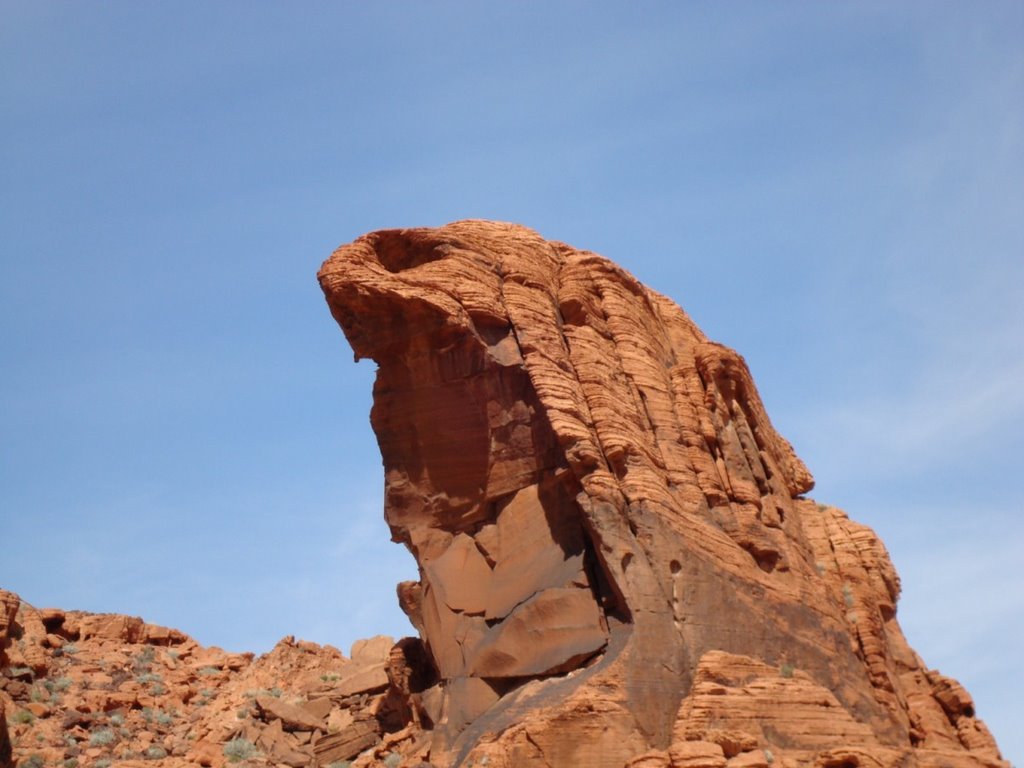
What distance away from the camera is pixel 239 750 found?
116 feet

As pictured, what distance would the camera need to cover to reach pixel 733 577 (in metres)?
27.6

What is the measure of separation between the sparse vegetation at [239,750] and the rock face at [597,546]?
611 centimetres

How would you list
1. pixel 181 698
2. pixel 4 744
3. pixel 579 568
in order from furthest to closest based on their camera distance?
1. pixel 181 698
2. pixel 4 744
3. pixel 579 568

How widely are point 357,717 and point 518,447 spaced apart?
12120mm

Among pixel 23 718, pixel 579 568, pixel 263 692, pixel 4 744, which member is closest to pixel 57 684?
pixel 23 718

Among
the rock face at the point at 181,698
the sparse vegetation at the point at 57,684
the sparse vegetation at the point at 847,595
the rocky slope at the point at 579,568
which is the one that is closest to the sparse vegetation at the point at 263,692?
the rock face at the point at 181,698

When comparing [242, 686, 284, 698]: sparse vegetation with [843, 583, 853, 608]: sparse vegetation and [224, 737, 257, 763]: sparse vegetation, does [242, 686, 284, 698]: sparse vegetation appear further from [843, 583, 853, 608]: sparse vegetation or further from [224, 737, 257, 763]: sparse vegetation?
[843, 583, 853, 608]: sparse vegetation

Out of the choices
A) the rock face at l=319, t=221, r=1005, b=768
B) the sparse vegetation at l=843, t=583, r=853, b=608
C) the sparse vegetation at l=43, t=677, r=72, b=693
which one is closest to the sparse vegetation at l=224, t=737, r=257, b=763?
the rock face at l=319, t=221, r=1005, b=768

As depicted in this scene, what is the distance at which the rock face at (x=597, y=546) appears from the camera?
23797mm

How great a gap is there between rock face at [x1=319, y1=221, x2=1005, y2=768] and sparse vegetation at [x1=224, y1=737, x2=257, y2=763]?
6109 millimetres

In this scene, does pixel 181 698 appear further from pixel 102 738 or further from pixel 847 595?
pixel 847 595

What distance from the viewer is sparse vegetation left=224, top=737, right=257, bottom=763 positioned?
1383 inches

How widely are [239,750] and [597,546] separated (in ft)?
49.7

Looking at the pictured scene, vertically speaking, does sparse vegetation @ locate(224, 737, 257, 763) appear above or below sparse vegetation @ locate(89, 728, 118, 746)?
below
